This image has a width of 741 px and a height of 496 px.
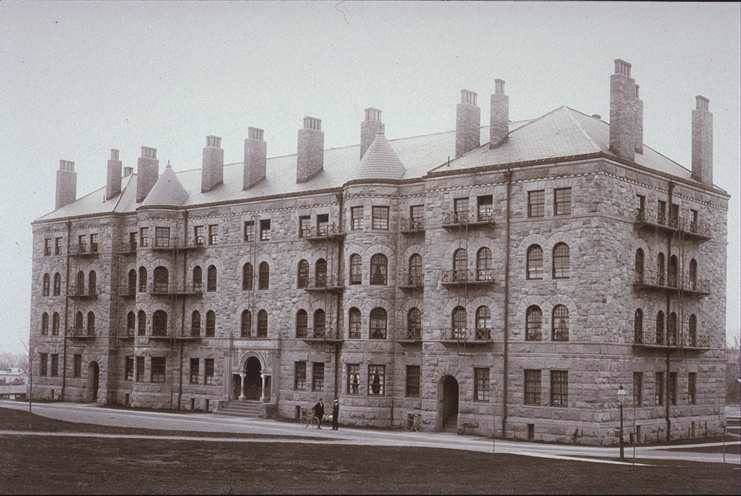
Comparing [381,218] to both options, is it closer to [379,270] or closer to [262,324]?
[379,270]

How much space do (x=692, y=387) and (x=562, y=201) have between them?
13.1m

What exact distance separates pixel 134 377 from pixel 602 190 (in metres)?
34.4

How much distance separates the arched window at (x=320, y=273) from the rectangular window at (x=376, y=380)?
247 inches

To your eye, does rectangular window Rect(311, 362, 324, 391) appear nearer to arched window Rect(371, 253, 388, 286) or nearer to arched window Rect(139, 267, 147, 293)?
arched window Rect(371, 253, 388, 286)

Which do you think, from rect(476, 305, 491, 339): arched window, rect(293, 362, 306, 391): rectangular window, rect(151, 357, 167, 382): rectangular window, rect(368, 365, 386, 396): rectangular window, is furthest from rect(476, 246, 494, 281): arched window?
rect(151, 357, 167, 382): rectangular window

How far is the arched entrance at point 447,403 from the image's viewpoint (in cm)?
4875

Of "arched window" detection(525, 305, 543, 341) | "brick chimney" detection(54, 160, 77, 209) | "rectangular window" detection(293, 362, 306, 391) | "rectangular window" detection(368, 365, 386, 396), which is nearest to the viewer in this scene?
"arched window" detection(525, 305, 543, 341)

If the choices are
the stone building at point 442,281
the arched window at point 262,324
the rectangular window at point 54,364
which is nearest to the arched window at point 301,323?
the stone building at point 442,281

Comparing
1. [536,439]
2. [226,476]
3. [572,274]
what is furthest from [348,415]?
[226,476]

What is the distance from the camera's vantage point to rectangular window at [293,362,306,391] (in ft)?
185

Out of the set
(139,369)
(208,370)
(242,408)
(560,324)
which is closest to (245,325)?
(208,370)

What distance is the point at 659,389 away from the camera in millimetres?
47406

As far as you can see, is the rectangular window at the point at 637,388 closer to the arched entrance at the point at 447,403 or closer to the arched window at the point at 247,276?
the arched entrance at the point at 447,403

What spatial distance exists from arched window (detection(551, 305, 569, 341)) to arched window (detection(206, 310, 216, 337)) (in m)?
24.5
